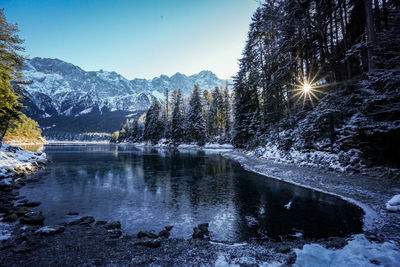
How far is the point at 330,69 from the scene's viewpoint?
18172mm

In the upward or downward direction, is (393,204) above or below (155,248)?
above

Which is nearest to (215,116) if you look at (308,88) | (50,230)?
(308,88)

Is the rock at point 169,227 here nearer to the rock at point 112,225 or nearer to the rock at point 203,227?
the rock at point 203,227

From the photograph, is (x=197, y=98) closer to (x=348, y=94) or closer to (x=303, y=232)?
(x=348, y=94)

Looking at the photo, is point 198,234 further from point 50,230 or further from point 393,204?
point 393,204

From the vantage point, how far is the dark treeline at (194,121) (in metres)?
54.2

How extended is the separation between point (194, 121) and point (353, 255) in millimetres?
50329

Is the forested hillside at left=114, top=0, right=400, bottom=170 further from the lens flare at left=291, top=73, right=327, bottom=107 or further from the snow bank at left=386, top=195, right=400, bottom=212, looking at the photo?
the snow bank at left=386, top=195, right=400, bottom=212

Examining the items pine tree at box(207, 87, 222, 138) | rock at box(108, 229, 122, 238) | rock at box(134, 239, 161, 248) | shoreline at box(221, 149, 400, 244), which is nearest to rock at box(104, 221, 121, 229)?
rock at box(108, 229, 122, 238)

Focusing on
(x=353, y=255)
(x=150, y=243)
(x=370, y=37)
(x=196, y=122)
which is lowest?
(x=150, y=243)

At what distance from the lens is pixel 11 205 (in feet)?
27.3

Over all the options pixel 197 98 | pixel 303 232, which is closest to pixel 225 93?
pixel 197 98

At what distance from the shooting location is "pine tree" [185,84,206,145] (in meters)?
52.7

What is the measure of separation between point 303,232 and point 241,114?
28.9m
